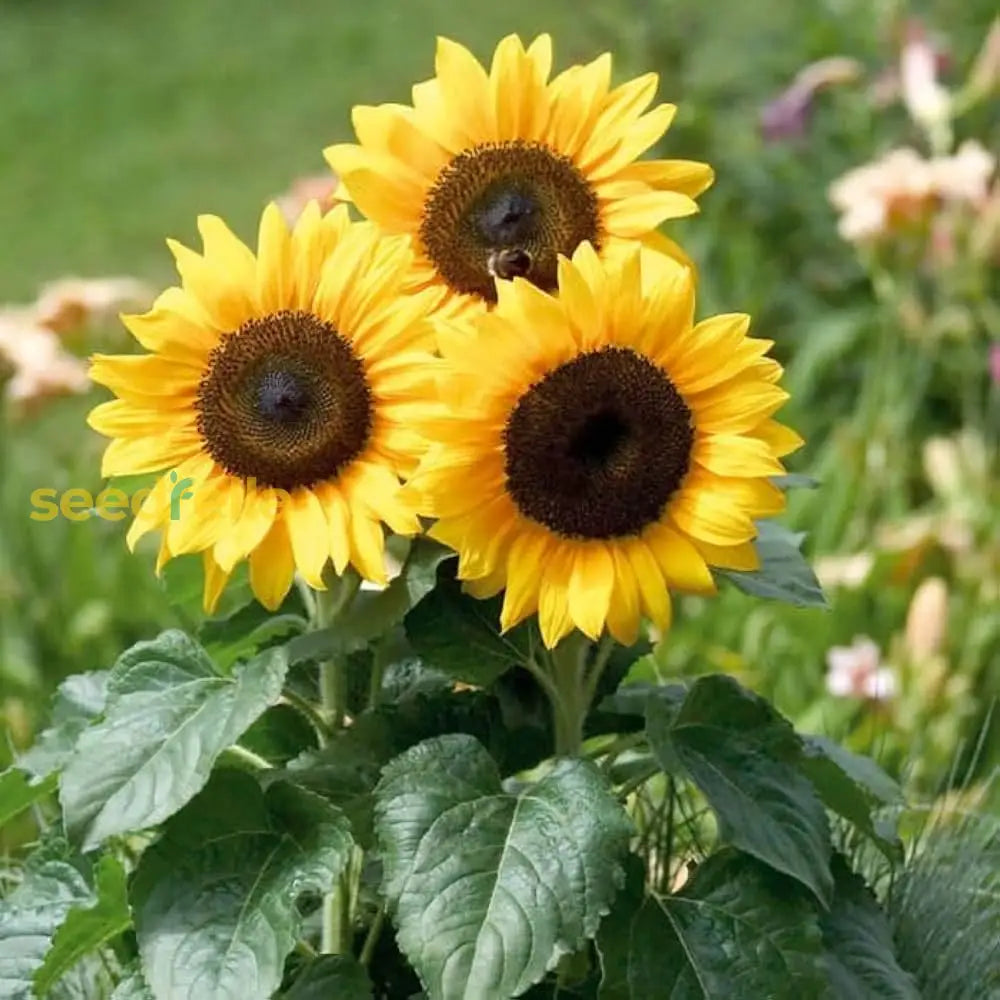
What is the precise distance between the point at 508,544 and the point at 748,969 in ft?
0.73

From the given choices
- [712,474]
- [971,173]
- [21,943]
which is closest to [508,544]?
[712,474]

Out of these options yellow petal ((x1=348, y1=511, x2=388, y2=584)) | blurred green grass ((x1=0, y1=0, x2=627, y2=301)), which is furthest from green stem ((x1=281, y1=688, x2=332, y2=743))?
blurred green grass ((x1=0, y1=0, x2=627, y2=301))

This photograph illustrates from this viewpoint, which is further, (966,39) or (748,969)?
(966,39)

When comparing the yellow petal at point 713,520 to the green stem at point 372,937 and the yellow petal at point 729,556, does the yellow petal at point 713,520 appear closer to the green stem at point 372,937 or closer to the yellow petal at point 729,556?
the yellow petal at point 729,556

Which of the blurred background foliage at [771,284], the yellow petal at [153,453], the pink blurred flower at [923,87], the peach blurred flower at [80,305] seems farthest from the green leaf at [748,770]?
the pink blurred flower at [923,87]

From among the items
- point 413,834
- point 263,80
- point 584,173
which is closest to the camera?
point 413,834

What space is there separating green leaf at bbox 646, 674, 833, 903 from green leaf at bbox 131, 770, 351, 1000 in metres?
0.16

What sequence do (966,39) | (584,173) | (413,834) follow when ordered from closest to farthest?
(413,834) < (584,173) < (966,39)

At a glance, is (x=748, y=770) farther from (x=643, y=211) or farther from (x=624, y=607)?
(x=643, y=211)

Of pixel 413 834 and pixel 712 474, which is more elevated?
pixel 712 474

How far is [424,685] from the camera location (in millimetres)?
994

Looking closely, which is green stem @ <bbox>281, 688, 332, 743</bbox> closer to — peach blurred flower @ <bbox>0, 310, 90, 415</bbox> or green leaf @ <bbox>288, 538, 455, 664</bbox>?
green leaf @ <bbox>288, 538, 455, 664</bbox>

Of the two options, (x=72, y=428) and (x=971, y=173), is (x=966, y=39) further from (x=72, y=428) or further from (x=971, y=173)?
(x=72, y=428)

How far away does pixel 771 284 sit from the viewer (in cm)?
266
